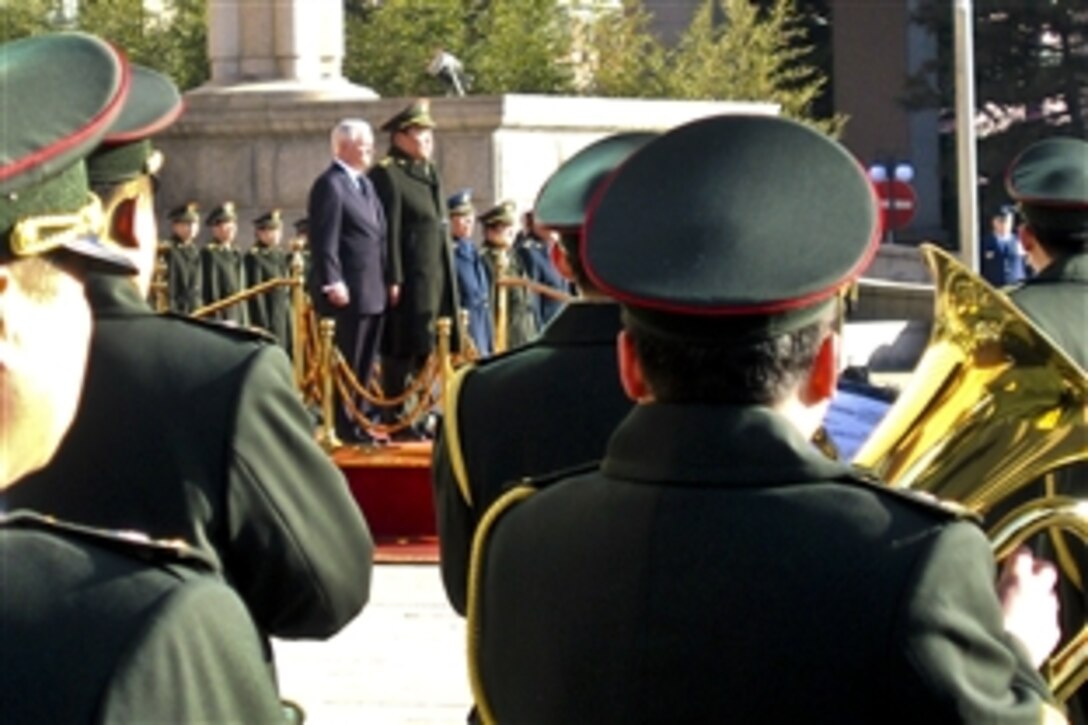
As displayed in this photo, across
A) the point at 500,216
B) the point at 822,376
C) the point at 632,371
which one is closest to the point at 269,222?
the point at 500,216

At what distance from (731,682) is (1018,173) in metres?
3.13

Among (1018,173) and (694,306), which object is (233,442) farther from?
(1018,173)

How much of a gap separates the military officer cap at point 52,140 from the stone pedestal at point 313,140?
59.7ft

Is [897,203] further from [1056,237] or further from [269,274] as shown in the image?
[1056,237]

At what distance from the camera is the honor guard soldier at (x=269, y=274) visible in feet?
61.4

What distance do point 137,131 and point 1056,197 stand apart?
2353 mm

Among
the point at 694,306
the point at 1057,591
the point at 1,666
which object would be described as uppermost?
the point at 694,306

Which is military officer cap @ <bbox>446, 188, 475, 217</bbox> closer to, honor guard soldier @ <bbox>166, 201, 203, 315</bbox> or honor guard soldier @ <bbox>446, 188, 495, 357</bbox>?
honor guard soldier @ <bbox>446, 188, 495, 357</bbox>

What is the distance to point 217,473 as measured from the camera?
3926 mm

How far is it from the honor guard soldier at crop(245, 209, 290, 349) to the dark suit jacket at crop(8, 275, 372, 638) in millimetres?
14542

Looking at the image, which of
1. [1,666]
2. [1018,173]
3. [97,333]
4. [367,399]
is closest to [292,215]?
[367,399]

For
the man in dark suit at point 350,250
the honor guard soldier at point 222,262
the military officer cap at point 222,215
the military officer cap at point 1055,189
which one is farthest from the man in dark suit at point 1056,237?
the military officer cap at point 222,215

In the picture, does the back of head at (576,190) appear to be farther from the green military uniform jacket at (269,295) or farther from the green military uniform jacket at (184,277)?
the green military uniform jacket at (184,277)

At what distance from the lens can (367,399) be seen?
13.2 meters
